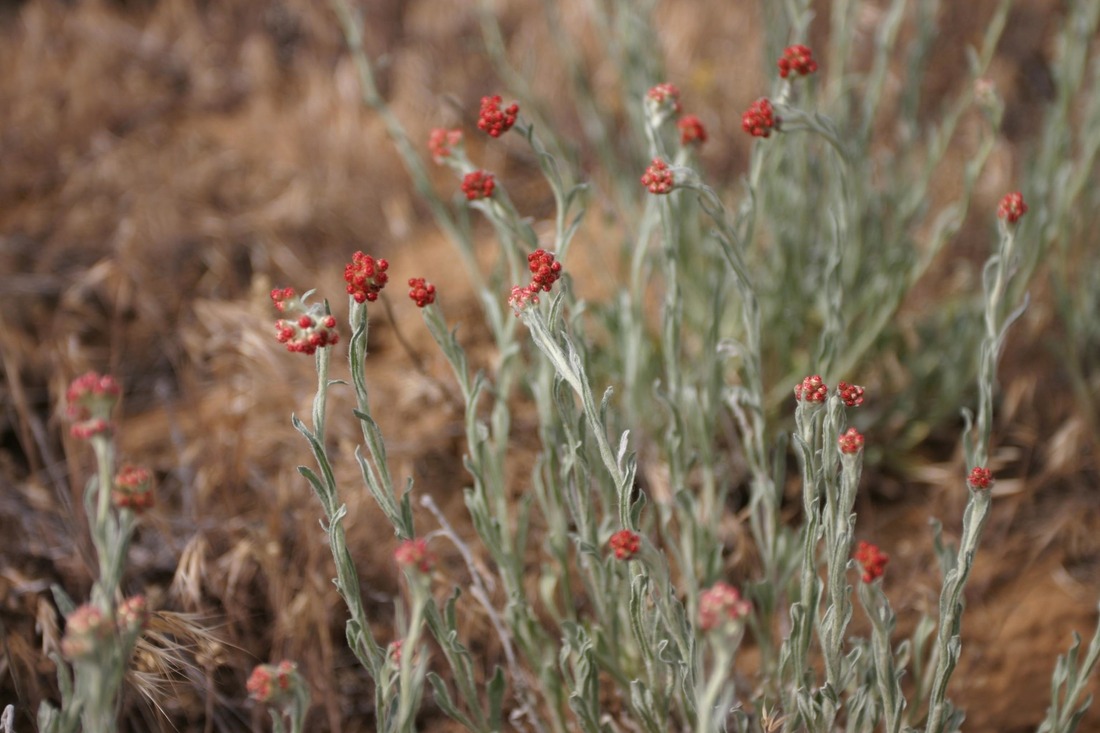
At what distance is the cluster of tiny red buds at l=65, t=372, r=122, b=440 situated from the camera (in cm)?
104

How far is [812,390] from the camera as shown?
121 centimetres

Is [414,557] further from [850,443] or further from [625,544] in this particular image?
[850,443]

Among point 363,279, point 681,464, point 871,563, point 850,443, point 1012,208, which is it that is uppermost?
point 1012,208

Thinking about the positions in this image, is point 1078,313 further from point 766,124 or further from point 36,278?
point 36,278

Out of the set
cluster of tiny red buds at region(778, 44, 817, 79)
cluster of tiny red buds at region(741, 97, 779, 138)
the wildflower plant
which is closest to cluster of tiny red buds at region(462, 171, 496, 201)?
the wildflower plant

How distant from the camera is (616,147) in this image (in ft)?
12.4

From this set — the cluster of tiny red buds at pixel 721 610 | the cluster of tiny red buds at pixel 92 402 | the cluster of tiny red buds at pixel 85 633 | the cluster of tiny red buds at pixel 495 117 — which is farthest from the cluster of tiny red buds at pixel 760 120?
the cluster of tiny red buds at pixel 85 633

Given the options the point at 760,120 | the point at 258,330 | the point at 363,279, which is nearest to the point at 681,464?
the point at 760,120

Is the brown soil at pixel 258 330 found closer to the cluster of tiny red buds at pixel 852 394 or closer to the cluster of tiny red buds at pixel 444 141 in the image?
the cluster of tiny red buds at pixel 444 141

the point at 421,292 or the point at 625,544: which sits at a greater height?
the point at 421,292

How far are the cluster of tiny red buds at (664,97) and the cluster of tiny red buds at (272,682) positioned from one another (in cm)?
103

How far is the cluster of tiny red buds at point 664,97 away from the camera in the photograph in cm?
156

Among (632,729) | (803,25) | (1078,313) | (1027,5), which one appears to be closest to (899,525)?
(1078,313)

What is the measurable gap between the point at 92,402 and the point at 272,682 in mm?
373
